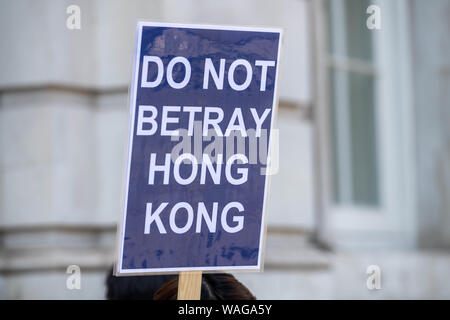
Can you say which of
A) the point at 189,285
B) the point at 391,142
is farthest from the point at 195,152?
the point at 391,142

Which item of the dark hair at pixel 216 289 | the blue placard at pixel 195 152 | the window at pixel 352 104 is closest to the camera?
the blue placard at pixel 195 152

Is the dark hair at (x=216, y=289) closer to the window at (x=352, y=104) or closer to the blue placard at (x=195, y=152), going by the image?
the blue placard at (x=195, y=152)

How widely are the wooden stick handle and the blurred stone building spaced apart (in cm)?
204

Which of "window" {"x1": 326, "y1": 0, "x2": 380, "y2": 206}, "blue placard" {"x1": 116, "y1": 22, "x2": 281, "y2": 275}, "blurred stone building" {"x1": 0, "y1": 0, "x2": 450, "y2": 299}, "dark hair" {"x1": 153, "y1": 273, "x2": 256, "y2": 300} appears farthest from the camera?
"window" {"x1": 326, "y1": 0, "x2": 380, "y2": 206}

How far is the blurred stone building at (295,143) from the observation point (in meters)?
5.10

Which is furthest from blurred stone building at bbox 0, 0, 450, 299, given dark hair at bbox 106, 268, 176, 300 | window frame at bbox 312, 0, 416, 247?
dark hair at bbox 106, 268, 176, 300

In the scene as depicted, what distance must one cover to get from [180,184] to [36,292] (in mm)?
2182

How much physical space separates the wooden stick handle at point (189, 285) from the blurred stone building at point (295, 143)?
2038 mm

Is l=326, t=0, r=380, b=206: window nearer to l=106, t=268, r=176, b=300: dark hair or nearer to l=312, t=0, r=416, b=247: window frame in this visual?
l=312, t=0, r=416, b=247: window frame

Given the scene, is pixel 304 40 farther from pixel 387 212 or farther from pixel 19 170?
pixel 19 170

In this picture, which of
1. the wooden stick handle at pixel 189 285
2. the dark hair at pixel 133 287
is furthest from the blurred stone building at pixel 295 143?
the wooden stick handle at pixel 189 285

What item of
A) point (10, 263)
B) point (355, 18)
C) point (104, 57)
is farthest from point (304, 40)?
point (10, 263)

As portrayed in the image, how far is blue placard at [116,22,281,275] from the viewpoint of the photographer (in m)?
3.01
